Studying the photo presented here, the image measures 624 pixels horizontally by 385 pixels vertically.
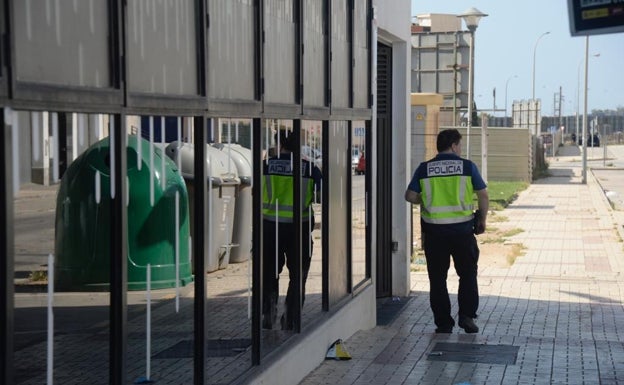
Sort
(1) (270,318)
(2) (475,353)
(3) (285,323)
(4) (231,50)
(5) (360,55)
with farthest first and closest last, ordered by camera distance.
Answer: (5) (360,55), (2) (475,353), (3) (285,323), (1) (270,318), (4) (231,50)

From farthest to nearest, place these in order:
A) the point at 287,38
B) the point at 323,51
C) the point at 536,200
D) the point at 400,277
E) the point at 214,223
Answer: the point at 536,200
the point at 400,277
the point at 323,51
the point at 287,38
the point at 214,223

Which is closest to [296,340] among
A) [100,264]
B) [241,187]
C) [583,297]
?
[241,187]

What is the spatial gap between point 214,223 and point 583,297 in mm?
7632

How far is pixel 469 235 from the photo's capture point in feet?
32.1

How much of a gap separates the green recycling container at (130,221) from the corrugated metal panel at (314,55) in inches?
108

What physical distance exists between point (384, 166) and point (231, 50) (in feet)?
21.2

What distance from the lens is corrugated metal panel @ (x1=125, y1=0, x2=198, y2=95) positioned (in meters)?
5.02

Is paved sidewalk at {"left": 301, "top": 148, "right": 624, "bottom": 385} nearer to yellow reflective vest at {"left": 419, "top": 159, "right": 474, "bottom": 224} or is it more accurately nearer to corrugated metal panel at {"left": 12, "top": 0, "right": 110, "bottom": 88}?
yellow reflective vest at {"left": 419, "top": 159, "right": 474, "bottom": 224}

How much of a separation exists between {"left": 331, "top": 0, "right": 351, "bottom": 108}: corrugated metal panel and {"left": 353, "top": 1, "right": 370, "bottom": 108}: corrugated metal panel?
0.28 m

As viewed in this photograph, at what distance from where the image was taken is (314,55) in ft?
28.1

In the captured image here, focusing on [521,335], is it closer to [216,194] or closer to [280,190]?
[280,190]

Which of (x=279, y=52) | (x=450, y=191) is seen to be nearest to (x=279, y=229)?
(x=279, y=52)

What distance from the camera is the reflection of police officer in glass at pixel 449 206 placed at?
31.8 feet

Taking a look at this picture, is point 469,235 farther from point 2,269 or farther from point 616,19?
point 2,269
